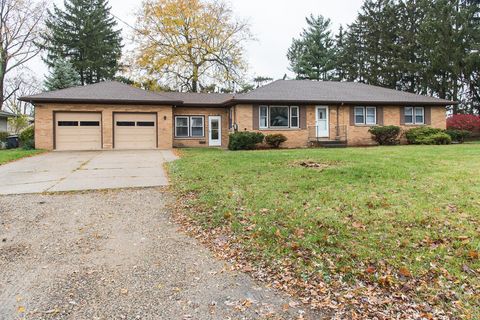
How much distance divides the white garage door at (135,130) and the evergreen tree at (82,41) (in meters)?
18.4

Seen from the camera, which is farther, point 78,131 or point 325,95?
point 325,95

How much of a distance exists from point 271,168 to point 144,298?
6.36 meters

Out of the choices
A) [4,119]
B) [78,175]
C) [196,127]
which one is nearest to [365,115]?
[196,127]

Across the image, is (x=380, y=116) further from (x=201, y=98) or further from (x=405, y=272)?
(x=405, y=272)

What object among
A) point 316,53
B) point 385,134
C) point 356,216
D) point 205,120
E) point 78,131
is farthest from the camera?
point 316,53

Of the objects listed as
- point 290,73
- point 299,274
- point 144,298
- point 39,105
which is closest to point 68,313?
point 144,298

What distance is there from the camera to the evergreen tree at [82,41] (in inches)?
1350

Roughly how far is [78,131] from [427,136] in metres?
19.0

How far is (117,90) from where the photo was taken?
19.9 m

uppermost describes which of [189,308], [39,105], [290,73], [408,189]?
[290,73]

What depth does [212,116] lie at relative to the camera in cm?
2142

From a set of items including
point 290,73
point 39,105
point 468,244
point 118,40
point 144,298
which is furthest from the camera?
point 290,73

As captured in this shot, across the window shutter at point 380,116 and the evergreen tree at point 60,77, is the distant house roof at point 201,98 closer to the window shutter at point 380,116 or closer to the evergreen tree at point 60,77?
the window shutter at point 380,116

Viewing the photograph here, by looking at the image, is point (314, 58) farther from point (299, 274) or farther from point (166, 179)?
point (299, 274)
